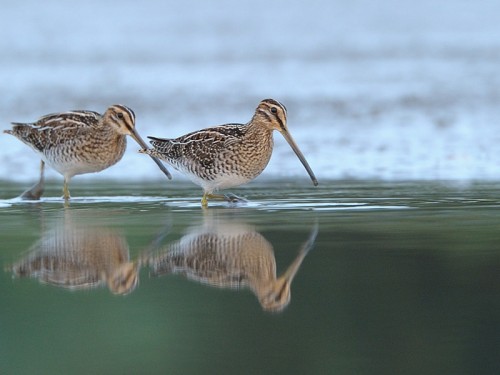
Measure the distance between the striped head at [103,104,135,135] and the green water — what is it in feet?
5.17

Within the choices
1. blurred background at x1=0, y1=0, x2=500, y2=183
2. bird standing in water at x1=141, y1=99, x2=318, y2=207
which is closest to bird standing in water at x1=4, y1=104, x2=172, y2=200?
bird standing in water at x1=141, y1=99, x2=318, y2=207

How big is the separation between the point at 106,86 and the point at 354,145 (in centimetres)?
915

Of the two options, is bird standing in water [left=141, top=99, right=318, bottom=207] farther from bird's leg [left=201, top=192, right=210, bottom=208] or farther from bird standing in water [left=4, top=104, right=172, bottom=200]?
bird standing in water [left=4, top=104, right=172, bottom=200]

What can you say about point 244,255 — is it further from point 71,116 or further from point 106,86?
point 106,86

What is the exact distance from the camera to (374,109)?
63.1 ft

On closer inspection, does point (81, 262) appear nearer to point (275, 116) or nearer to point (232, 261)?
point (232, 261)

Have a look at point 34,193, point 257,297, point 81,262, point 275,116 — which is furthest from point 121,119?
point 257,297

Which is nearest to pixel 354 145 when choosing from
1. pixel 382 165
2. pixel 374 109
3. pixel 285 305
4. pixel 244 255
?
pixel 382 165

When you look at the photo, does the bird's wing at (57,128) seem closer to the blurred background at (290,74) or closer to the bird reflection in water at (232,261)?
the blurred background at (290,74)

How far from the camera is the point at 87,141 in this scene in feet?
40.7

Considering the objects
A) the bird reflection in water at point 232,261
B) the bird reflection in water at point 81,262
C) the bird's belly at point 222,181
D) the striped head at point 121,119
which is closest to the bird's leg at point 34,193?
the striped head at point 121,119

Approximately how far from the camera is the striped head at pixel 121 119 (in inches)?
484

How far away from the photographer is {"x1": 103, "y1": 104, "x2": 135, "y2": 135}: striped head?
12297 millimetres

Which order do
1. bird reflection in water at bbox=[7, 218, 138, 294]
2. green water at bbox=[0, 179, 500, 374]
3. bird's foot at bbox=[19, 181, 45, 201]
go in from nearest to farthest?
green water at bbox=[0, 179, 500, 374], bird reflection in water at bbox=[7, 218, 138, 294], bird's foot at bbox=[19, 181, 45, 201]
